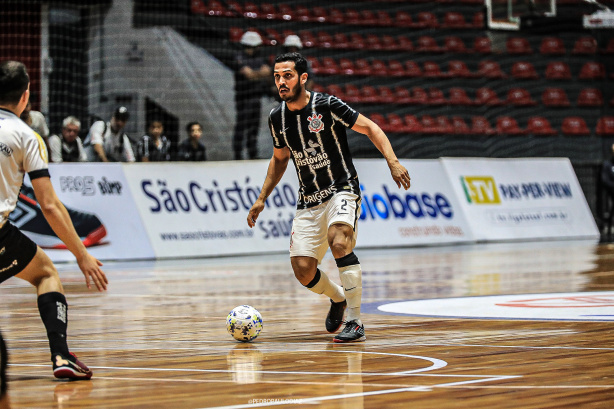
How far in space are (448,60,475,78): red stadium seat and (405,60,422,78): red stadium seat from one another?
84 centimetres

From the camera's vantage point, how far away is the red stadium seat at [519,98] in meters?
26.6

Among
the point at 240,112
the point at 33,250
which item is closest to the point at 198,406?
the point at 33,250

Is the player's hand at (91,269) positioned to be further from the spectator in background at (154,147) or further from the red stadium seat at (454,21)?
the red stadium seat at (454,21)

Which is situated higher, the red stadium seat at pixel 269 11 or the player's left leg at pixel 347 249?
the red stadium seat at pixel 269 11

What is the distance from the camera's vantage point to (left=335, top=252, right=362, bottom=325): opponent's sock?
6.70 m

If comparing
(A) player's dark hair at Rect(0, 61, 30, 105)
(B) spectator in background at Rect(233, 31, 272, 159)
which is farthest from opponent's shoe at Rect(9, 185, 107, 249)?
(A) player's dark hair at Rect(0, 61, 30, 105)

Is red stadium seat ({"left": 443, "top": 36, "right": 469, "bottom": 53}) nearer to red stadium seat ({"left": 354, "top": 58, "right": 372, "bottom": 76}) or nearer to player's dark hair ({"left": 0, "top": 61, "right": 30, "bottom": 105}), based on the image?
red stadium seat ({"left": 354, "top": 58, "right": 372, "bottom": 76})

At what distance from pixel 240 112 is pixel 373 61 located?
6.04 metres

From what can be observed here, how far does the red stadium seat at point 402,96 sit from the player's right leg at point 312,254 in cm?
1803

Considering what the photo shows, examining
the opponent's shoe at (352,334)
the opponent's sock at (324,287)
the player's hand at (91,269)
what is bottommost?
the opponent's shoe at (352,334)

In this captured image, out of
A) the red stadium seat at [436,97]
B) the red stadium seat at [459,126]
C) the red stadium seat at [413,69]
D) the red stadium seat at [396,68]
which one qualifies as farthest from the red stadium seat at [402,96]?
the red stadium seat at [459,126]

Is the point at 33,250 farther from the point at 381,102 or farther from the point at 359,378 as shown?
the point at 381,102

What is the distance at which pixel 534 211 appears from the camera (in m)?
22.5

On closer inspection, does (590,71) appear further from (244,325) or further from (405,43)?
(244,325)
